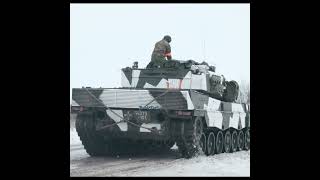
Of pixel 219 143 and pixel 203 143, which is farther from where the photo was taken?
pixel 219 143

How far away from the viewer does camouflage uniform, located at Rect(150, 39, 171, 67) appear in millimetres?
15836

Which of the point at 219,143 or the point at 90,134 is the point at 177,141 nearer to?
the point at 90,134

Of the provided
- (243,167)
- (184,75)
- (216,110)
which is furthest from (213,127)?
(243,167)

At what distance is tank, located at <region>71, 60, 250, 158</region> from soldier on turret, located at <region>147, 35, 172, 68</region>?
238 millimetres

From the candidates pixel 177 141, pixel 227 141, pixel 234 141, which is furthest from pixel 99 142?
pixel 234 141

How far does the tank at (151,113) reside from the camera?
13469 mm

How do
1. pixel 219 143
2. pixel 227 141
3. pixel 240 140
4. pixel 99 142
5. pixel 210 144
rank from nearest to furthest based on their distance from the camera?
pixel 99 142 → pixel 210 144 → pixel 219 143 → pixel 227 141 → pixel 240 140

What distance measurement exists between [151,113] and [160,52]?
281 centimetres

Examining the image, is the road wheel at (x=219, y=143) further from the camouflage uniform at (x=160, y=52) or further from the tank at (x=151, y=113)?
the camouflage uniform at (x=160, y=52)

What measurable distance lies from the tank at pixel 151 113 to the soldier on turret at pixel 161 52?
0.24m

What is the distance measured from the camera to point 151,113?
44.7 feet

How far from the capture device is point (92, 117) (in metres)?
14.0

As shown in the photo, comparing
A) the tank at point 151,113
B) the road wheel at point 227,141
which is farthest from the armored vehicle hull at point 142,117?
the road wheel at point 227,141

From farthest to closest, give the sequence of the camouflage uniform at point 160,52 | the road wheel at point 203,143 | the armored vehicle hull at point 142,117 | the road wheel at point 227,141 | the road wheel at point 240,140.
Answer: the road wheel at point 240,140 < the road wheel at point 227,141 < the camouflage uniform at point 160,52 < the road wheel at point 203,143 < the armored vehicle hull at point 142,117
